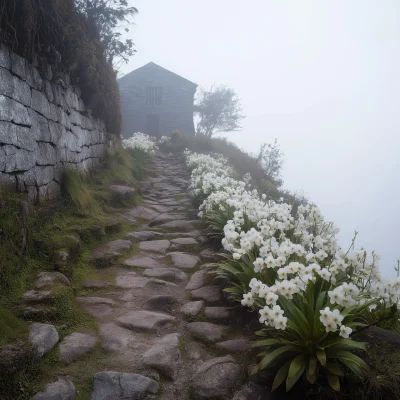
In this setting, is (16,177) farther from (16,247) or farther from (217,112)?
(217,112)

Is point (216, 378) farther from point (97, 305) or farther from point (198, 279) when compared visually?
point (198, 279)

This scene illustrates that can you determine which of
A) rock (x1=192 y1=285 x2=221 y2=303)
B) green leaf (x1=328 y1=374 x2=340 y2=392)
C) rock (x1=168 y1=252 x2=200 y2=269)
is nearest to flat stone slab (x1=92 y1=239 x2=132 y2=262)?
rock (x1=168 y1=252 x2=200 y2=269)

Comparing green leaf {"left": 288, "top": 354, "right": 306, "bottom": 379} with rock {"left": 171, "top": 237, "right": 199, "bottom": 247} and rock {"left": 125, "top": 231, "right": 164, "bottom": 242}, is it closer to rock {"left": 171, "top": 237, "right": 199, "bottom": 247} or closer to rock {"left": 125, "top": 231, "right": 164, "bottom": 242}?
rock {"left": 171, "top": 237, "right": 199, "bottom": 247}

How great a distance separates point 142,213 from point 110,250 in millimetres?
2210

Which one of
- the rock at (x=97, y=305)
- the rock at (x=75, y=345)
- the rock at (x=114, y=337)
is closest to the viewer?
the rock at (x=75, y=345)

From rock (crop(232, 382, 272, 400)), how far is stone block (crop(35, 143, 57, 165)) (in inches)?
147

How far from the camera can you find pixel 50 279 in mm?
3193

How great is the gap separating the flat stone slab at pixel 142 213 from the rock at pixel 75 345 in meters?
3.66

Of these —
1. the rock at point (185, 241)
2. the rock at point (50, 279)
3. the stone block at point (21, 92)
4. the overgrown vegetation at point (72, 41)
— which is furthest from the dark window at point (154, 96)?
the rock at point (50, 279)

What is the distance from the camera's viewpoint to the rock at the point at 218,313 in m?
3.14

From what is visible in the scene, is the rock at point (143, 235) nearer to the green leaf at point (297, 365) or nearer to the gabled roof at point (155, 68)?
the green leaf at point (297, 365)

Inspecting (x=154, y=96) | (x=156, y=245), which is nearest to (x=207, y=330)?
(x=156, y=245)

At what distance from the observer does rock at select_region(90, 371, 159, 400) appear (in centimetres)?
206

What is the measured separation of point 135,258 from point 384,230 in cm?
14948
